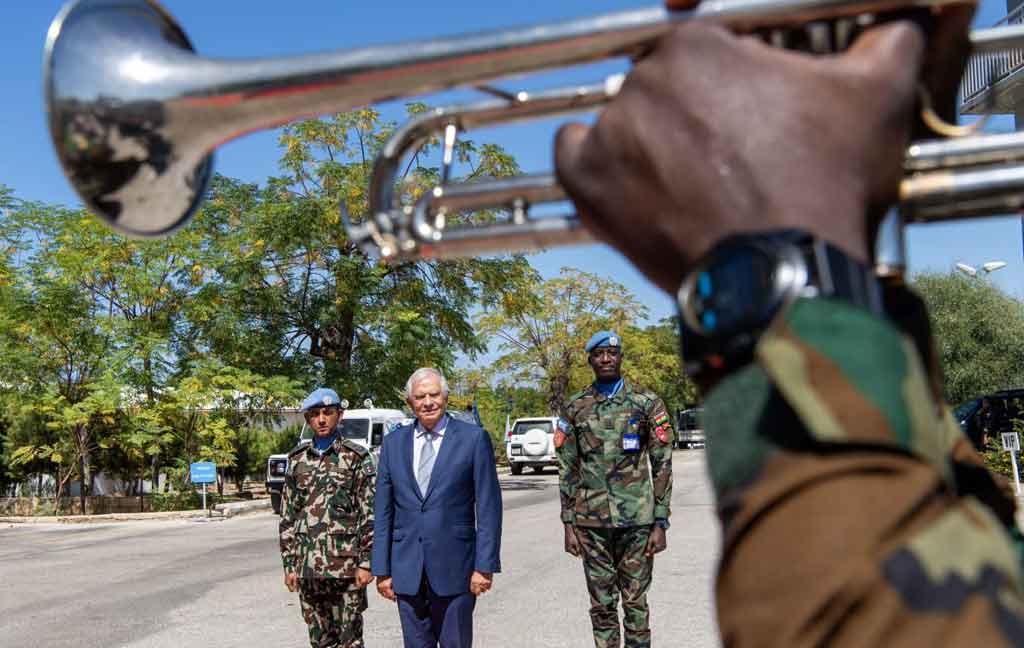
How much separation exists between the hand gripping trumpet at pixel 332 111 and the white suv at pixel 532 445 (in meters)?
28.5

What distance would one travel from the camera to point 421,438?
17.5 ft

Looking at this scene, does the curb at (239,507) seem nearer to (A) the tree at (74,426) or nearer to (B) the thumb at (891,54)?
(A) the tree at (74,426)

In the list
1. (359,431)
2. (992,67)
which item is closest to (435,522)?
(992,67)

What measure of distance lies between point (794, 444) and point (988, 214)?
28.1 inches

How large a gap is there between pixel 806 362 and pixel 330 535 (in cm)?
516

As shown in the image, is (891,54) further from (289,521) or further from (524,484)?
(524,484)

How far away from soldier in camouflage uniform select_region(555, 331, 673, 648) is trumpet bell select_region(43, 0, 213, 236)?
460cm

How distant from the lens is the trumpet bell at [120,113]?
1.48 meters

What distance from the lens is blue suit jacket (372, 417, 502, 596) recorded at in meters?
5.00

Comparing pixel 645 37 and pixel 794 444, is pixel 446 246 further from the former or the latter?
pixel 794 444

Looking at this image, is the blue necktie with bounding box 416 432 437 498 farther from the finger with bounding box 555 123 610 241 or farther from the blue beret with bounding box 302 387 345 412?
the finger with bounding box 555 123 610 241

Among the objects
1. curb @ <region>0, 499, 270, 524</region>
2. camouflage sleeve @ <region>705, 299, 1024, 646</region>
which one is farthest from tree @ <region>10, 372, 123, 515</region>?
camouflage sleeve @ <region>705, 299, 1024, 646</region>

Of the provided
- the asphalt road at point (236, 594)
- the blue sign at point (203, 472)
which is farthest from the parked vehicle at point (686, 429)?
the asphalt road at point (236, 594)

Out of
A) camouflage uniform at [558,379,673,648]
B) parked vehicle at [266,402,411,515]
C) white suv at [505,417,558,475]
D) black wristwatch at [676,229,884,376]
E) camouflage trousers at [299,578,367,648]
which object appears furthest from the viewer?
white suv at [505,417,558,475]
